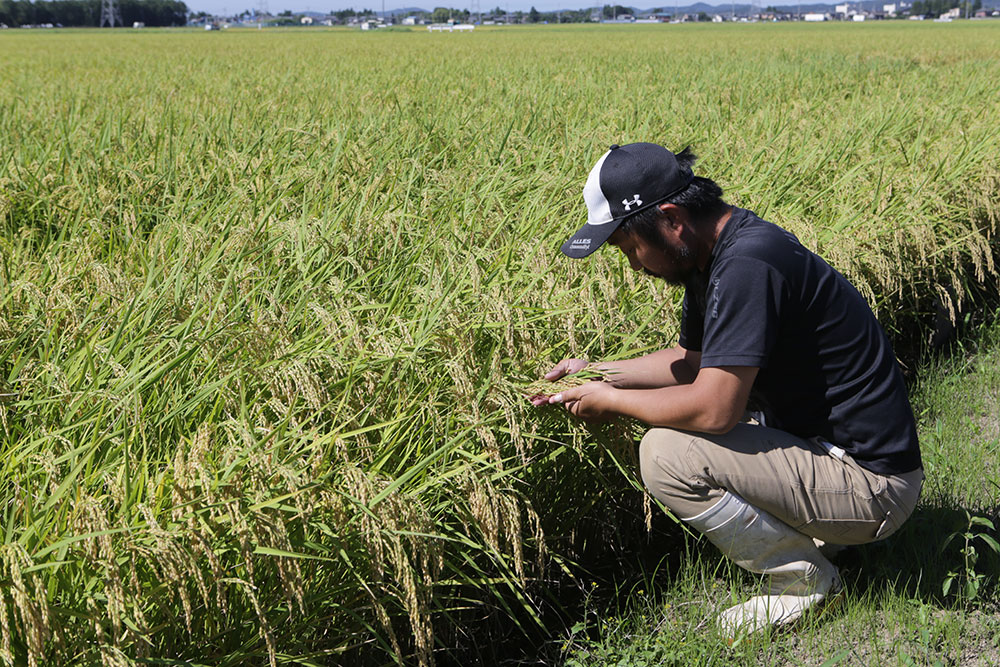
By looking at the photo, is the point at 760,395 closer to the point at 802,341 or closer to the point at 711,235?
the point at 802,341

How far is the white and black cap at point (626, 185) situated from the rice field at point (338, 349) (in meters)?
0.28

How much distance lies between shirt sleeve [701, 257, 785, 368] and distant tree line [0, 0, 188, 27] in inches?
3722

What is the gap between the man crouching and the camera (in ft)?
6.10

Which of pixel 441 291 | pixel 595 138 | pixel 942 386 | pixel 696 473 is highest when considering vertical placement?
pixel 595 138

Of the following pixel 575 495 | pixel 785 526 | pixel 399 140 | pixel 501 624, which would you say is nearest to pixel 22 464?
pixel 501 624

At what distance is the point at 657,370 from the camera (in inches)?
88.4

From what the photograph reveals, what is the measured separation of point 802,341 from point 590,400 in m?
0.49

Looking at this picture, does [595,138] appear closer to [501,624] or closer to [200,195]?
[200,195]

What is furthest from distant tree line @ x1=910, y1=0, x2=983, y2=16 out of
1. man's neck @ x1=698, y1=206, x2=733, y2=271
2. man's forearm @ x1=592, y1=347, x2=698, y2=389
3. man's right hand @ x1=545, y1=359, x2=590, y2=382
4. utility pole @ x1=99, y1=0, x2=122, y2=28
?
man's right hand @ x1=545, y1=359, x2=590, y2=382

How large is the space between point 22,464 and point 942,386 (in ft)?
10.0

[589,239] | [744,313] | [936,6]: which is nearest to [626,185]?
[589,239]

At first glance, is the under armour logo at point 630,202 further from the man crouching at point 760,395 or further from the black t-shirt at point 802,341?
the black t-shirt at point 802,341

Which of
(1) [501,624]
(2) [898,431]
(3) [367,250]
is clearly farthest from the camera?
(3) [367,250]

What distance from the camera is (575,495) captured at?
2.34 metres
